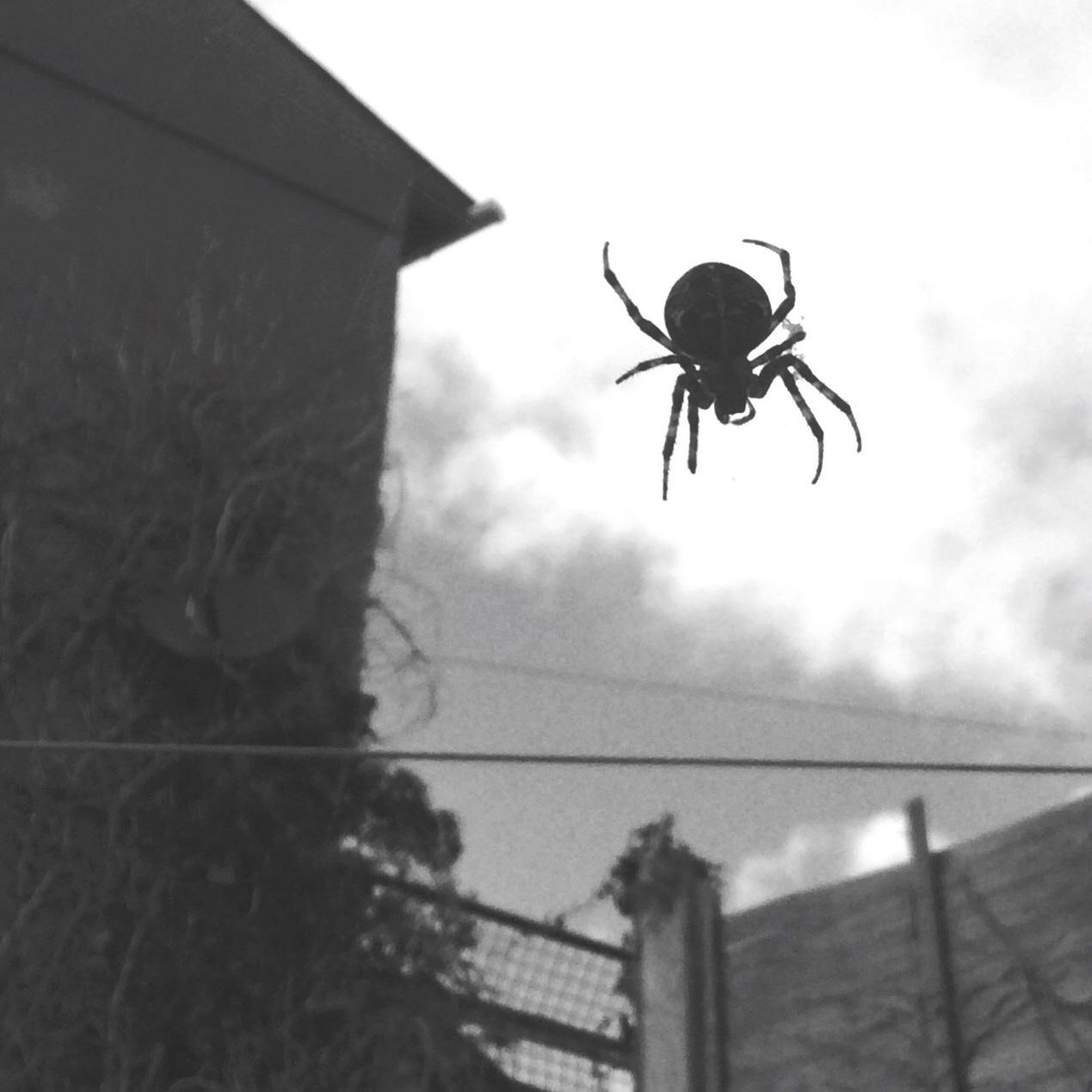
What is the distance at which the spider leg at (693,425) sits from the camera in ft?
27.5

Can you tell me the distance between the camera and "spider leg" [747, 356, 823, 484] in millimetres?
8758

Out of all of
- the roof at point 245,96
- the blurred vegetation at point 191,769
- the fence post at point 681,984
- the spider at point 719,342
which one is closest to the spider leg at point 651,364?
the spider at point 719,342

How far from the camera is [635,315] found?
8672 mm

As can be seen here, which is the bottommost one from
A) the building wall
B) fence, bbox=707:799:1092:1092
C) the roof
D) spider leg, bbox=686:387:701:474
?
fence, bbox=707:799:1092:1092

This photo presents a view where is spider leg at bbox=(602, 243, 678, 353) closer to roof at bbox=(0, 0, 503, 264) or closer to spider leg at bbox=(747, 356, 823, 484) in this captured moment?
spider leg at bbox=(747, 356, 823, 484)

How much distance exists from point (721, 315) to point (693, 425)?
1.75 ft

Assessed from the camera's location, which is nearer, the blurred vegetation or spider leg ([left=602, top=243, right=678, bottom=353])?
spider leg ([left=602, top=243, right=678, bottom=353])

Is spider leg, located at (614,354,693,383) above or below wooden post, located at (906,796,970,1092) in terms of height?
above

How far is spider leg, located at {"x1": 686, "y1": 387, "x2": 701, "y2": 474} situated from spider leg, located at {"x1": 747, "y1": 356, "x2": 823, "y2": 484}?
286 millimetres

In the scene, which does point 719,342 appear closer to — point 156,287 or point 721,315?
point 721,315

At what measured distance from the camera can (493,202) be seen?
18891 mm

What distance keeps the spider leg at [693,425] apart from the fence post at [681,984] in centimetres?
223

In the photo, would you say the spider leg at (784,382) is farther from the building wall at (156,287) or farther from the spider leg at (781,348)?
the building wall at (156,287)

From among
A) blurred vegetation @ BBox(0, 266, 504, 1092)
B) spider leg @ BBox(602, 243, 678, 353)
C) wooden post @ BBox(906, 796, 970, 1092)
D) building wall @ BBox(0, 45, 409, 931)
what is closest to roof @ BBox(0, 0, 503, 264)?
building wall @ BBox(0, 45, 409, 931)
